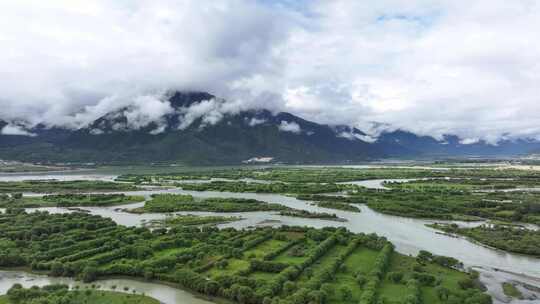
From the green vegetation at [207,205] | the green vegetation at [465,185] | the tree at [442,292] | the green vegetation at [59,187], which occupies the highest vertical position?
the green vegetation at [465,185]

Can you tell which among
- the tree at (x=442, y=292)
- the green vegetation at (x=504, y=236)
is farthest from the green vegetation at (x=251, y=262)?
the green vegetation at (x=504, y=236)

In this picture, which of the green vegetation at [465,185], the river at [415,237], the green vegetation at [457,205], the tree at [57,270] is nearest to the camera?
the tree at [57,270]

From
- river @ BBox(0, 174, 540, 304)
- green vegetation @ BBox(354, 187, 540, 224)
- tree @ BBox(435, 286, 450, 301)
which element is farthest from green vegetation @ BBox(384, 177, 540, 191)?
tree @ BBox(435, 286, 450, 301)

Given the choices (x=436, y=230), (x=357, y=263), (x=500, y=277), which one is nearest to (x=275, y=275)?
(x=357, y=263)

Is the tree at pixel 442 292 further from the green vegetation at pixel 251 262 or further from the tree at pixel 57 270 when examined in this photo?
the tree at pixel 57 270

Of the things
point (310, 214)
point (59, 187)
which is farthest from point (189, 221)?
point (59, 187)

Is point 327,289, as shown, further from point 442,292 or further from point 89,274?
point 89,274

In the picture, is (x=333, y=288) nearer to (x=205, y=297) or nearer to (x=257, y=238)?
(x=205, y=297)
